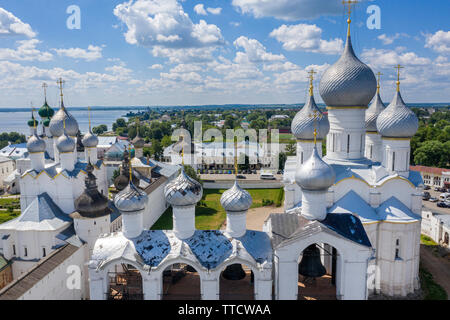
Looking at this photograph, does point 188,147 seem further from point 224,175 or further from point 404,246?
point 404,246

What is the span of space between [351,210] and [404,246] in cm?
247

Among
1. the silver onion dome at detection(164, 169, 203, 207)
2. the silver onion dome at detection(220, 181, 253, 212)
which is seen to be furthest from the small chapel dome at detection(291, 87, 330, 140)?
the silver onion dome at detection(164, 169, 203, 207)

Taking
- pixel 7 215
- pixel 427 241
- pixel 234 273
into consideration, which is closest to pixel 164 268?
pixel 234 273

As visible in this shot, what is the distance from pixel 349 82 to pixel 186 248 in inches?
413

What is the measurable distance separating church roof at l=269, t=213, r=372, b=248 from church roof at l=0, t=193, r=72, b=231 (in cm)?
971

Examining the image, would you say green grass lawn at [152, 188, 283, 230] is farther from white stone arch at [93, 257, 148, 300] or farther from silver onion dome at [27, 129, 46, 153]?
white stone arch at [93, 257, 148, 300]

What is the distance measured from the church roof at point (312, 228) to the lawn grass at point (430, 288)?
622 centimetres

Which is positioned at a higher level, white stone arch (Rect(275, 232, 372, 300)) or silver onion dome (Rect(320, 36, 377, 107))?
silver onion dome (Rect(320, 36, 377, 107))

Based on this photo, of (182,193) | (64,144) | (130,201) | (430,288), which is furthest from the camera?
(64,144)

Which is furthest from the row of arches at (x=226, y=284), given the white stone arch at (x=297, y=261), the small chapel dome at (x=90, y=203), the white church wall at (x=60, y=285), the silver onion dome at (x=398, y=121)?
the silver onion dome at (x=398, y=121)

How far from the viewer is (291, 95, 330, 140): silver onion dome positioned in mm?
16391

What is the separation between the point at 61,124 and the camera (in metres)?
18.6

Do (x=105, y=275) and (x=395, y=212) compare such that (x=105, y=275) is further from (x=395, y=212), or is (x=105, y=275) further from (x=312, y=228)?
(x=395, y=212)

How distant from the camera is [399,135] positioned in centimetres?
1495
